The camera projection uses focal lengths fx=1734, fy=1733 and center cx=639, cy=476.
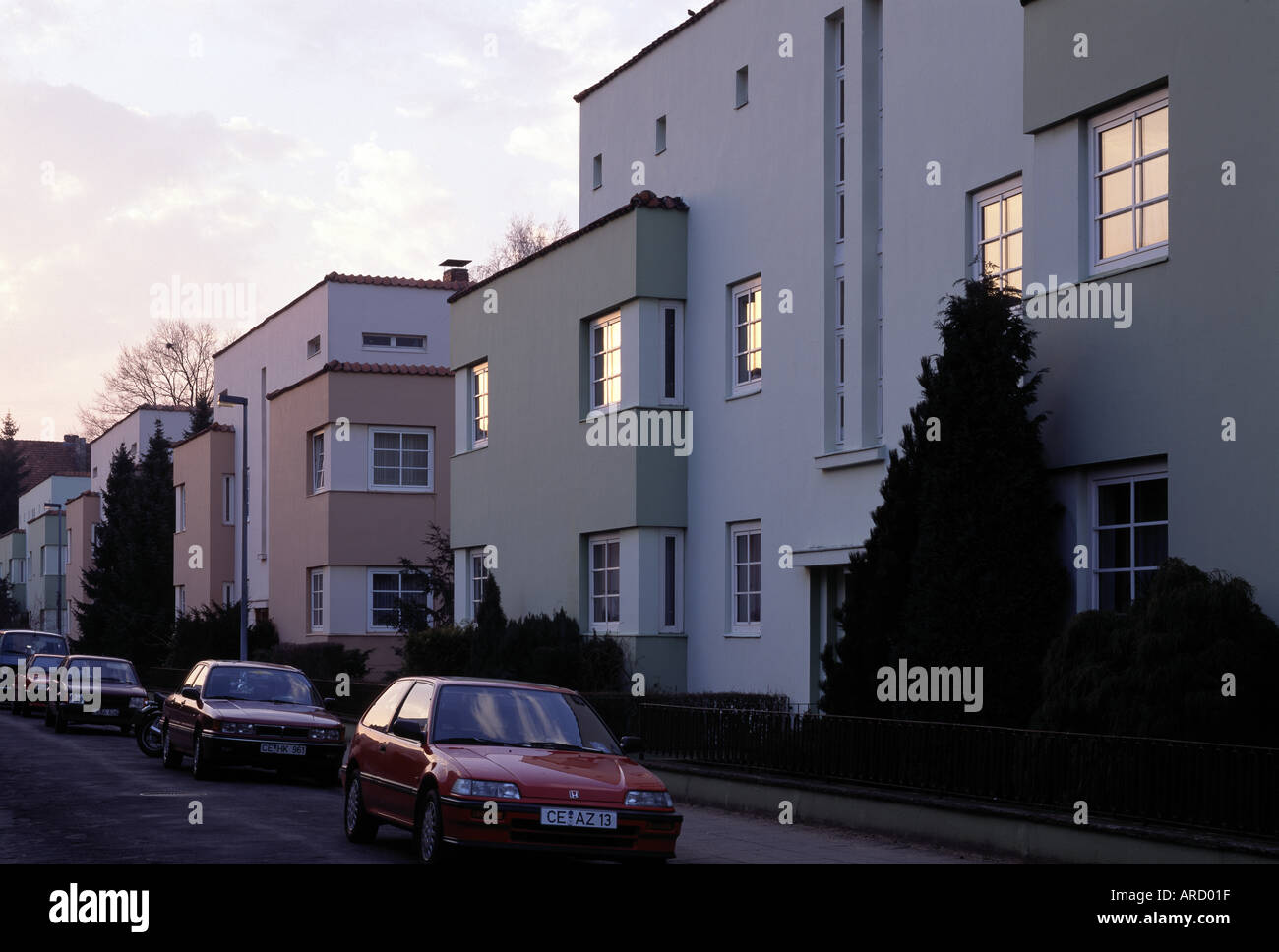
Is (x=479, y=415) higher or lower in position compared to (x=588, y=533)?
higher

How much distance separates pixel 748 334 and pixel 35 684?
21721mm

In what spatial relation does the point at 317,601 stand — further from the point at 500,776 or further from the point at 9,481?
the point at 9,481

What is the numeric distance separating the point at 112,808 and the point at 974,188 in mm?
11169

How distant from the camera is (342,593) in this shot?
1597 inches

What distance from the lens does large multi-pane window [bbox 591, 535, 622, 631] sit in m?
26.0

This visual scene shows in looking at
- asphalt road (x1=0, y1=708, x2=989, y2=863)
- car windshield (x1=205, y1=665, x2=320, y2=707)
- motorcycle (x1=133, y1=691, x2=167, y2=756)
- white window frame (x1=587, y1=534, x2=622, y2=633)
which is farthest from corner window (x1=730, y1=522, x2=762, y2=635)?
motorcycle (x1=133, y1=691, x2=167, y2=756)

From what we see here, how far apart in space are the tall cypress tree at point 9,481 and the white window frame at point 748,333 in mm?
116120

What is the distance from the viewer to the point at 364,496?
40469 millimetres

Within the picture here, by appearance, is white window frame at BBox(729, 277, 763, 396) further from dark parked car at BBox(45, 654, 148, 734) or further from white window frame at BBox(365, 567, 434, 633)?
white window frame at BBox(365, 567, 434, 633)

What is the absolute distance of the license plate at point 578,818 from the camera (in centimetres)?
1199

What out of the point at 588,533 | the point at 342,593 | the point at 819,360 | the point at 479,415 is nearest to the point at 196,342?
the point at 342,593

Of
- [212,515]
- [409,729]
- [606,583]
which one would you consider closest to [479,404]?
[606,583]
